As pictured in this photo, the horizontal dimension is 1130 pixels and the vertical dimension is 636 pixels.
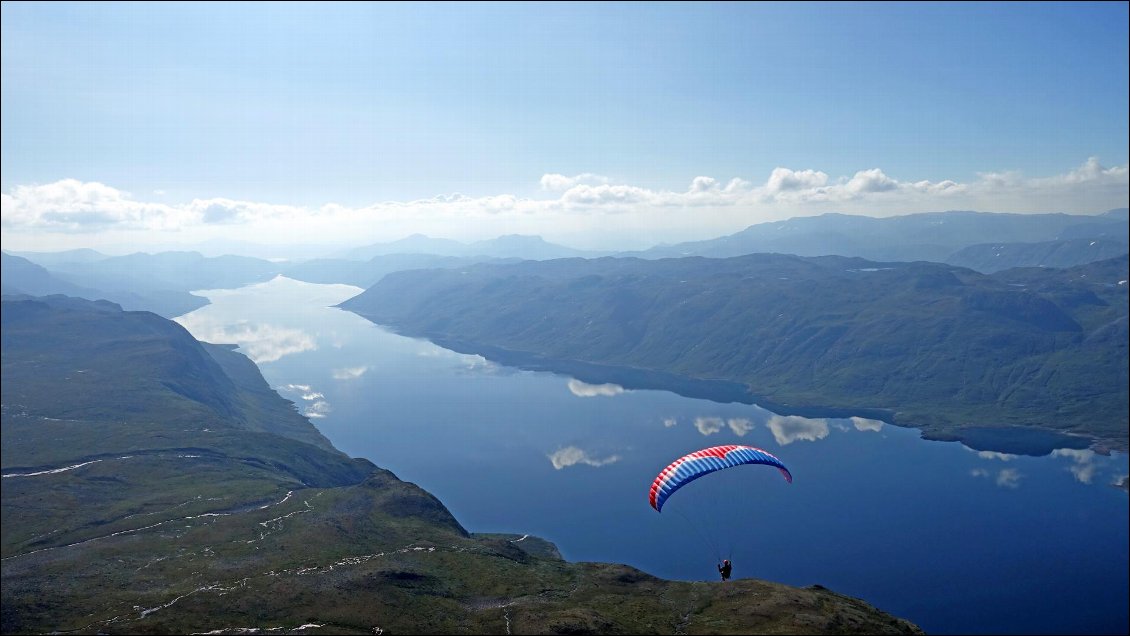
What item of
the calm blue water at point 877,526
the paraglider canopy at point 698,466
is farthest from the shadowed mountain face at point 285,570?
the calm blue water at point 877,526

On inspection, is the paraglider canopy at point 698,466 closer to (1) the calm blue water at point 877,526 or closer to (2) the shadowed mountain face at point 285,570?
(2) the shadowed mountain face at point 285,570

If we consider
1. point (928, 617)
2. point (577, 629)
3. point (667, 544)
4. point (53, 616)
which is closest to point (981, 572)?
point (928, 617)

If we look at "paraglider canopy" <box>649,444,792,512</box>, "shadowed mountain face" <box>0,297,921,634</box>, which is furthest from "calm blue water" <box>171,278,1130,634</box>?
"paraglider canopy" <box>649,444,792,512</box>

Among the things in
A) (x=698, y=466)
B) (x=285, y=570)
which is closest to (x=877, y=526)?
(x=698, y=466)

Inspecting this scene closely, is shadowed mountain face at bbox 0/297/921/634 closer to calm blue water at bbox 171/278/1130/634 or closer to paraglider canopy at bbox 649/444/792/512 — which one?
paraglider canopy at bbox 649/444/792/512

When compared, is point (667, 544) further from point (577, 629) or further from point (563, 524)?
point (577, 629)

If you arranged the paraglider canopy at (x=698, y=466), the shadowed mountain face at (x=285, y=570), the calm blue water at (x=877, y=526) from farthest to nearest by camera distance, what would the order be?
the calm blue water at (x=877, y=526)
the shadowed mountain face at (x=285, y=570)
the paraglider canopy at (x=698, y=466)

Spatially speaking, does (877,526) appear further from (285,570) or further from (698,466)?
(285,570)
